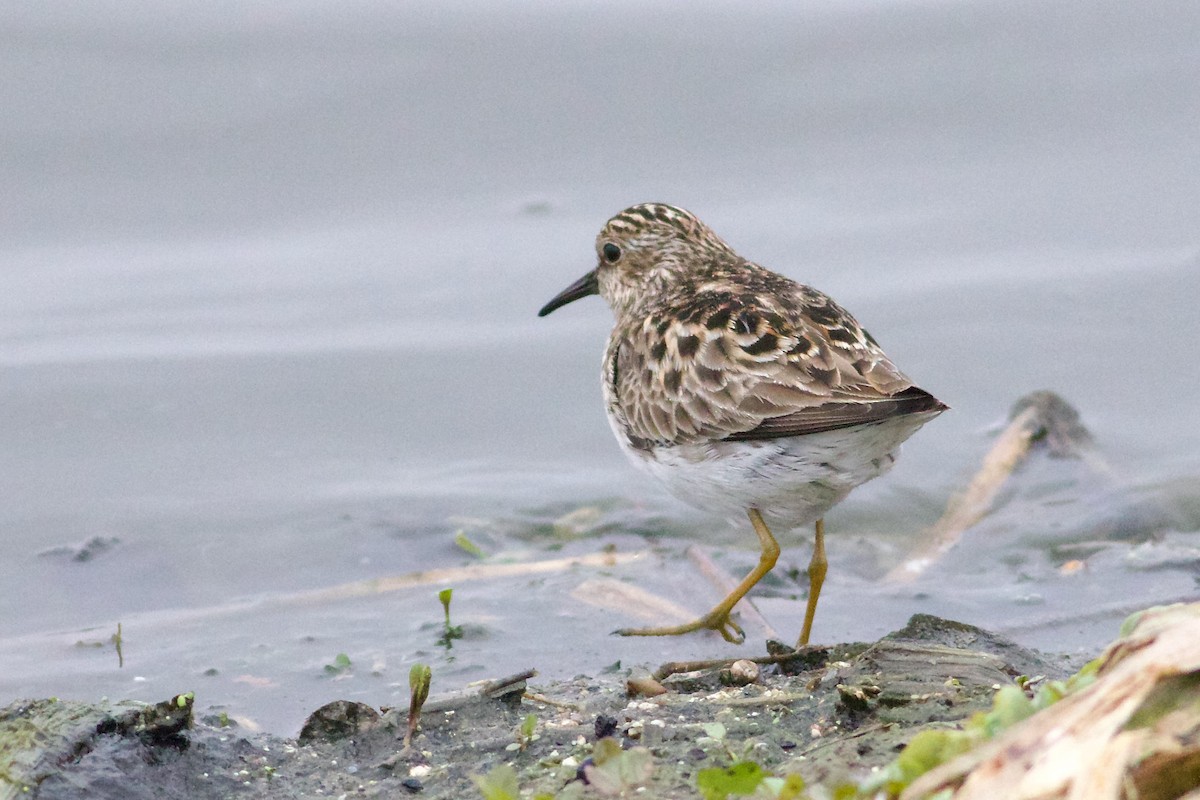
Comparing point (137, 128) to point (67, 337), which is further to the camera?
point (137, 128)

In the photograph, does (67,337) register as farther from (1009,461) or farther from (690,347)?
(1009,461)

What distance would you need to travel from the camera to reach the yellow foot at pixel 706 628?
18.5 feet

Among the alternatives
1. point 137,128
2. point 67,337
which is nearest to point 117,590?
point 67,337

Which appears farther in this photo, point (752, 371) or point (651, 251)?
point (651, 251)

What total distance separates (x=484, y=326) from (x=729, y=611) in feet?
12.0

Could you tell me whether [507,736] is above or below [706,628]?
above

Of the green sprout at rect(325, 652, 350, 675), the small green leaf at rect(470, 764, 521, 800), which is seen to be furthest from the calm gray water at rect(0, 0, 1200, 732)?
the small green leaf at rect(470, 764, 521, 800)

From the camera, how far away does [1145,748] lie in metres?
2.32

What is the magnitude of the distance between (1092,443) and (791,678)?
13.9 feet

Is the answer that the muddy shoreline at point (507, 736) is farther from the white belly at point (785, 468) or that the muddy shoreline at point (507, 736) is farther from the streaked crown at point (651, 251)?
the streaked crown at point (651, 251)

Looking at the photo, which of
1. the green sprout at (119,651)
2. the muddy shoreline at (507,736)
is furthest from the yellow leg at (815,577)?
the green sprout at (119,651)

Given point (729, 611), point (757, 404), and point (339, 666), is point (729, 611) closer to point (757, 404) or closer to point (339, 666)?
point (757, 404)

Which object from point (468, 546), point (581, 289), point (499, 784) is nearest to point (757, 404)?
point (468, 546)

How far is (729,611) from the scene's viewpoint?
570 cm
